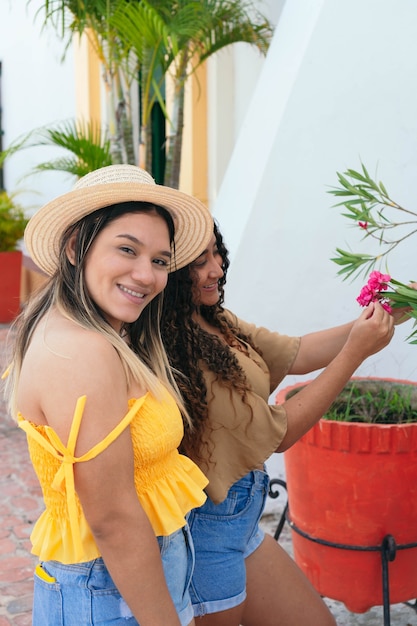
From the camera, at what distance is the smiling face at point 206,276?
2.39m

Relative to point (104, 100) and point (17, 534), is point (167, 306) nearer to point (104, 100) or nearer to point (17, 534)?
point (17, 534)

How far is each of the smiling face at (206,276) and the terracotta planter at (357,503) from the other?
0.76 metres

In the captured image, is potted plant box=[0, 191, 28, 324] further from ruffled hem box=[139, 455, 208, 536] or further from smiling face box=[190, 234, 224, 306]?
ruffled hem box=[139, 455, 208, 536]

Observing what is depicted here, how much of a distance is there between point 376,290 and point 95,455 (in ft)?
3.58

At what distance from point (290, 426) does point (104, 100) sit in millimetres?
7925

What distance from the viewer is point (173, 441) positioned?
6.04 feet

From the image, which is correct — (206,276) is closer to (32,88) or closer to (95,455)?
(95,455)

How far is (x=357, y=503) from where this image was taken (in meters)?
2.90

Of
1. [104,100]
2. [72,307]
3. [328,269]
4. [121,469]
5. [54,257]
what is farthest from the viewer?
[104,100]

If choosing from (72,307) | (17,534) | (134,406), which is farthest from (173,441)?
(17,534)

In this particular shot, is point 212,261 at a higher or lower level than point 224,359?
higher

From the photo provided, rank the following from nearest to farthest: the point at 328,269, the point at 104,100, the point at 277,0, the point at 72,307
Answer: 1. the point at 72,307
2. the point at 328,269
3. the point at 277,0
4. the point at 104,100

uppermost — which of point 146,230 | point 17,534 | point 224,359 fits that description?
point 146,230

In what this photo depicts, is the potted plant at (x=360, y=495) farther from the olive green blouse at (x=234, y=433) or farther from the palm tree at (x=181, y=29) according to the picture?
the palm tree at (x=181, y=29)
